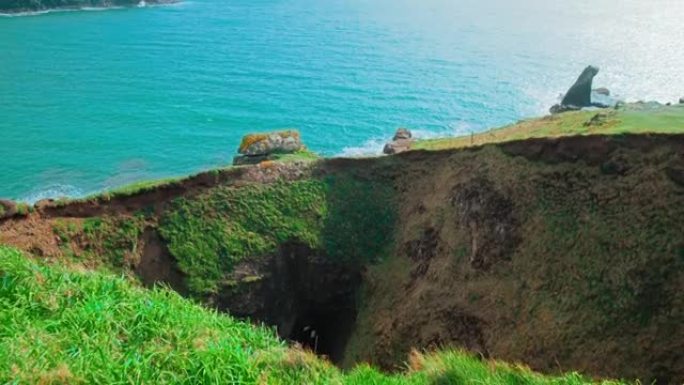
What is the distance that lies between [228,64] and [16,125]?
94.1ft

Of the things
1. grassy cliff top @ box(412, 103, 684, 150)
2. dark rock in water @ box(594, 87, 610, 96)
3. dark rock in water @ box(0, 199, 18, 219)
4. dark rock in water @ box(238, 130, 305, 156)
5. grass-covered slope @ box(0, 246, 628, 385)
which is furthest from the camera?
dark rock in water @ box(594, 87, 610, 96)

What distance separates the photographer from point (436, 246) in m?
24.4

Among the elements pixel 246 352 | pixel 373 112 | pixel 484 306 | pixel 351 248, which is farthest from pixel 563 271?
pixel 373 112

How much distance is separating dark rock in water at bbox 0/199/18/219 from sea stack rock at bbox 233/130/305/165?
12513mm

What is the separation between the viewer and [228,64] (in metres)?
79.2

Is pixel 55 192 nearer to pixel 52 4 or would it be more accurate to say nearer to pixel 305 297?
pixel 305 297

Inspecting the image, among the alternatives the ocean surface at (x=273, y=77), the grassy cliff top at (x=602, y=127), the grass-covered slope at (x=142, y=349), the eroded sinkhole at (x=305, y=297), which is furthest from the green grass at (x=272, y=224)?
the ocean surface at (x=273, y=77)

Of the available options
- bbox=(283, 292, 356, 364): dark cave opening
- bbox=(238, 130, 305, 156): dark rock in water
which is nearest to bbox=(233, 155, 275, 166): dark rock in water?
bbox=(238, 130, 305, 156): dark rock in water

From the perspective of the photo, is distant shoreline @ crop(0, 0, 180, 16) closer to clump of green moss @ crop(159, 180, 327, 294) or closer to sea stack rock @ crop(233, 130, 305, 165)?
sea stack rock @ crop(233, 130, 305, 165)

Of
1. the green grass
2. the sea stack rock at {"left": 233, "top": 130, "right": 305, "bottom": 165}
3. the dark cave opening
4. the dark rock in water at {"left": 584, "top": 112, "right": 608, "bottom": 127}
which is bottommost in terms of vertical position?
the dark cave opening

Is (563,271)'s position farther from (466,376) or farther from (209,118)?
(209,118)

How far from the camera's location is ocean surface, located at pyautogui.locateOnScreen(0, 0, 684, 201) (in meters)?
55.7

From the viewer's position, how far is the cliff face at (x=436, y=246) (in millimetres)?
18766

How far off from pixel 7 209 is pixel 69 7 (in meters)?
104
